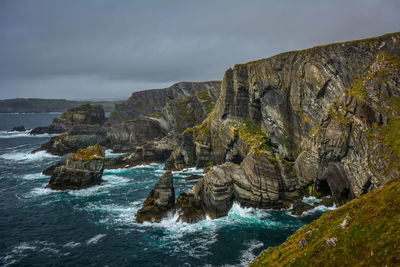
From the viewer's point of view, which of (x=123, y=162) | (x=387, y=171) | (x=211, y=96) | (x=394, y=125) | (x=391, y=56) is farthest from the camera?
(x=211, y=96)

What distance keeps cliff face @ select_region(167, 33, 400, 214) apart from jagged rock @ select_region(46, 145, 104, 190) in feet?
111

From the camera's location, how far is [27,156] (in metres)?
102

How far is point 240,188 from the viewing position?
157 ft

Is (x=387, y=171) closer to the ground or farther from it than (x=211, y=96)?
closer to the ground

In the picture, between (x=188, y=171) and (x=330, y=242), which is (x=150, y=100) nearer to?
(x=188, y=171)

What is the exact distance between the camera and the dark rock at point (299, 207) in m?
44.0

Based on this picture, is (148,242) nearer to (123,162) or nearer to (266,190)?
(266,190)

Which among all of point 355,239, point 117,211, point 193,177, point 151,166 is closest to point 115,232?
point 117,211

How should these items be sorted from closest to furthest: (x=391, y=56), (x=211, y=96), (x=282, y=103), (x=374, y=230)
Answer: (x=374, y=230) < (x=391, y=56) < (x=282, y=103) < (x=211, y=96)

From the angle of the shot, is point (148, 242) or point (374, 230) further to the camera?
point (148, 242)

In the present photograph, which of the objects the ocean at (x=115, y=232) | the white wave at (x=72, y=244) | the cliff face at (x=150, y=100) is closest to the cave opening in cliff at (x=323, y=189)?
A: the ocean at (x=115, y=232)

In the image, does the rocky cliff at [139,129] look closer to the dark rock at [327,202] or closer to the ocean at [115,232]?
the ocean at [115,232]

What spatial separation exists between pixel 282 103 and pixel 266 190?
23544mm

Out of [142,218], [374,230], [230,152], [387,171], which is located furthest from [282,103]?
[374,230]
